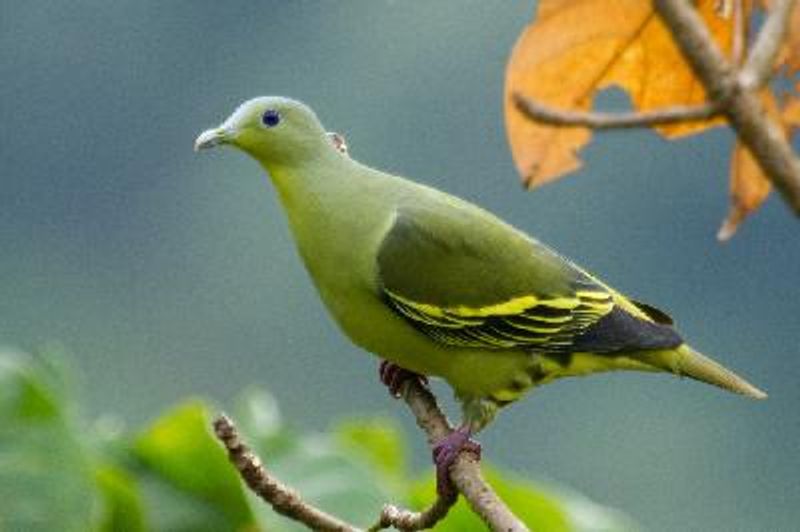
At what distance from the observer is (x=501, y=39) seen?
37125 mm

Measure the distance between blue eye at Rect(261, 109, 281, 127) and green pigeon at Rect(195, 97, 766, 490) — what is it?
0.04m

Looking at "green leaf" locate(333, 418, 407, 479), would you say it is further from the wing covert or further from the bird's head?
the bird's head

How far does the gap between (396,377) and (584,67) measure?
1189mm

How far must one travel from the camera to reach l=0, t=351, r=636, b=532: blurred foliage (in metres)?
3.50

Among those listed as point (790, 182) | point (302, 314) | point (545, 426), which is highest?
point (302, 314)

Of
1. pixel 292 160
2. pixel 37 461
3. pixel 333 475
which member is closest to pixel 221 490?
pixel 333 475

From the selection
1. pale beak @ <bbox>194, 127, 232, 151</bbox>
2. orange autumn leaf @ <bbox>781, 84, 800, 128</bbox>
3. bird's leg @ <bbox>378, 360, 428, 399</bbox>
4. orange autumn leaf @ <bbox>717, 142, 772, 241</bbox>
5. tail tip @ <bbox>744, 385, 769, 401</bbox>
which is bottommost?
tail tip @ <bbox>744, 385, 769, 401</bbox>

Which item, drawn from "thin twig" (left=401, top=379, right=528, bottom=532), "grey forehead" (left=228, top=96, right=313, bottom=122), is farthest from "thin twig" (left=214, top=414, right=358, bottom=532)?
"grey forehead" (left=228, top=96, right=313, bottom=122)

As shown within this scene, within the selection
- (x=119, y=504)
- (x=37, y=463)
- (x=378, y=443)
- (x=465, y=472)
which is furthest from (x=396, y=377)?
(x=378, y=443)

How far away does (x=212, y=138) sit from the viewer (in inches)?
78.8

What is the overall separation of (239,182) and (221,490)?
3180 centimetres

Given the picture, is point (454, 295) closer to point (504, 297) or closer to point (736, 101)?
point (504, 297)

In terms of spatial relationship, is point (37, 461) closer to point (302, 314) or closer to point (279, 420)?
point (279, 420)

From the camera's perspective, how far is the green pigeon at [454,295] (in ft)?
7.48
